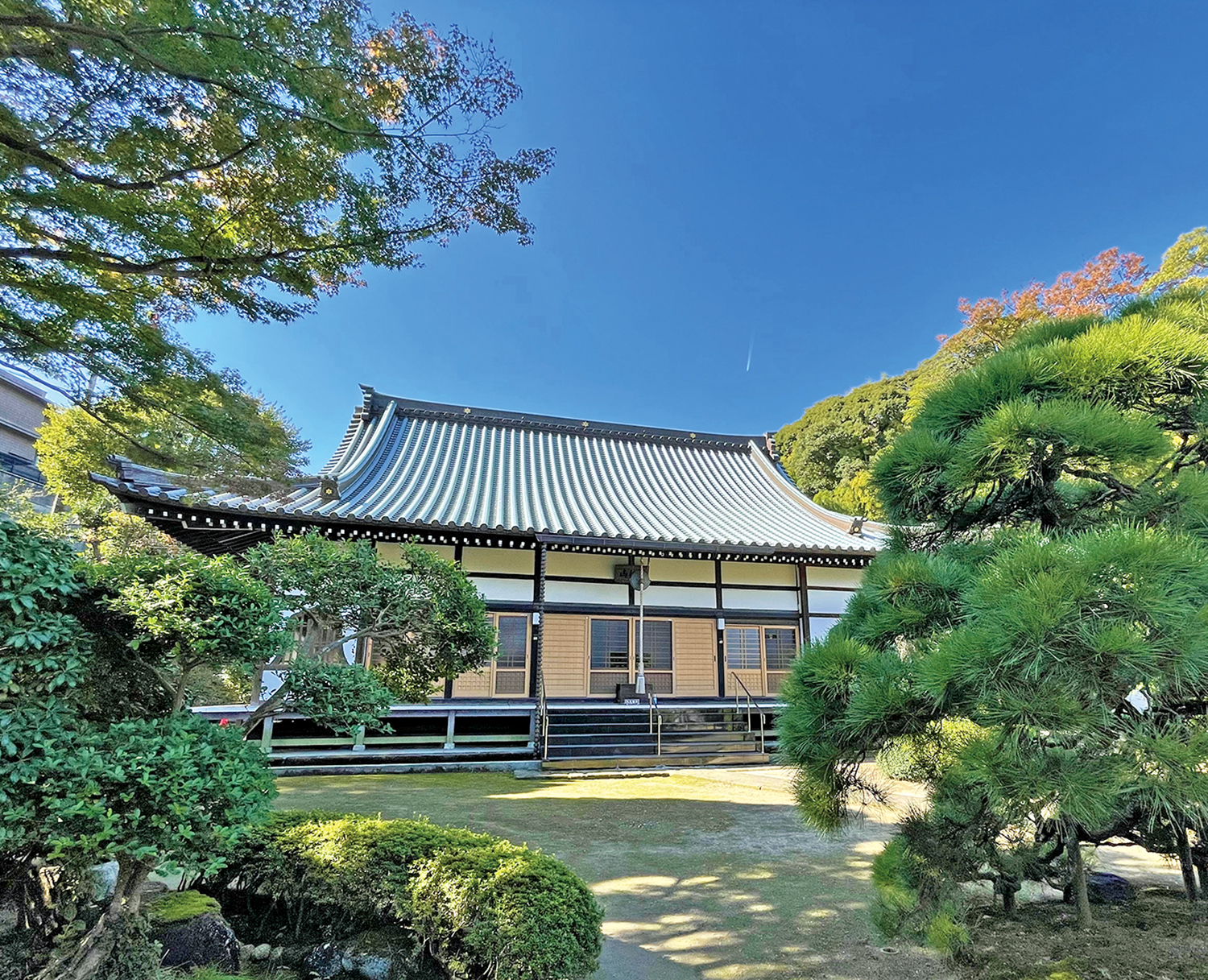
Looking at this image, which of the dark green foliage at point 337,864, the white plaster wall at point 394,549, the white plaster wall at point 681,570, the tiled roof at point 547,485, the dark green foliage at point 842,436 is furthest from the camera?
the dark green foliage at point 842,436

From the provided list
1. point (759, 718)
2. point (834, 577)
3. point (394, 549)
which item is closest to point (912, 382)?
point (834, 577)

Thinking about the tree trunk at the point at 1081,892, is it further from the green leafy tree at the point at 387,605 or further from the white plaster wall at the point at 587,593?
the white plaster wall at the point at 587,593

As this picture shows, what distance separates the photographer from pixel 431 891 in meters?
2.45

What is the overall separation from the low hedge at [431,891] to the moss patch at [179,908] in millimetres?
191

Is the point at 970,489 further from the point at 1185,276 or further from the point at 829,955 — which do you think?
the point at 1185,276

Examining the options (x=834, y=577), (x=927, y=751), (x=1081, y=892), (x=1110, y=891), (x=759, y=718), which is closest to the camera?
(x=927, y=751)

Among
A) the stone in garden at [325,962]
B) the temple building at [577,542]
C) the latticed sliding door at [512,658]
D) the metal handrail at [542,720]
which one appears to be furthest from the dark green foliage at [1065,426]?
the latticed sliding door at [512,658]

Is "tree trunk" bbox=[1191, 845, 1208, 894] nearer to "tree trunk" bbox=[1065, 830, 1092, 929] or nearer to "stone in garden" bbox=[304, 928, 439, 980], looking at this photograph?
"tree trunk" bbox=[1065, 830, 1092, 929]

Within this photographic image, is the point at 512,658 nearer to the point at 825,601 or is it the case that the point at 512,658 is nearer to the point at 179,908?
the point at 825,601

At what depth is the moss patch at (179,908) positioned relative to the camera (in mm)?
2574

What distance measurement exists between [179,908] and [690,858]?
3224mm

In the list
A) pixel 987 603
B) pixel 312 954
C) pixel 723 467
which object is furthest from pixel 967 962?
pixel 723 467

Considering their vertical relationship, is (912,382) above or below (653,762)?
above

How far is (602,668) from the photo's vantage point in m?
10.8
